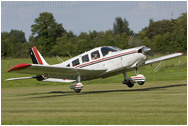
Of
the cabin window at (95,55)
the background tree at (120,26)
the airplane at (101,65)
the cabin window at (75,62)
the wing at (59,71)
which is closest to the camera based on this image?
the wing at (59,71)

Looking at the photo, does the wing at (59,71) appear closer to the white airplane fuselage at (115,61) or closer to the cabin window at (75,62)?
the white airplane fuselage at (115,61)

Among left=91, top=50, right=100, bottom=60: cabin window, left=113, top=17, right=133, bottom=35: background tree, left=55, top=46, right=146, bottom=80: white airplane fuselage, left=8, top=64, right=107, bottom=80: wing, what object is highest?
left=113, top=17, right=133, bottom=35: background tree

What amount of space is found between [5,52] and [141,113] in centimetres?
7317

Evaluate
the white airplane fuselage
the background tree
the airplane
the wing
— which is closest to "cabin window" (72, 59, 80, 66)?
the airplane

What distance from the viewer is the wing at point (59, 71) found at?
51.8 ft

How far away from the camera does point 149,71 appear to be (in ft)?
112

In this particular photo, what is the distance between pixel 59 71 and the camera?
17.4m

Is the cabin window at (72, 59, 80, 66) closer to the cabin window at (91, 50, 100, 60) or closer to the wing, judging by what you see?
the wing

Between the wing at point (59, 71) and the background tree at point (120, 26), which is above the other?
the background tree at point (120, 26)

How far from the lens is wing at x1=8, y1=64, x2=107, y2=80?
51.8 ft

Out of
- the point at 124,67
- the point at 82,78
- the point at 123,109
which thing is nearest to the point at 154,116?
the point at 123,109

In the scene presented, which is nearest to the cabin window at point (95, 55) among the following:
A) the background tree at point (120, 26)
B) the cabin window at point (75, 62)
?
the cabin window at point (75, 62)

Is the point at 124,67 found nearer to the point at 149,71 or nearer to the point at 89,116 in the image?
the point at 89,116

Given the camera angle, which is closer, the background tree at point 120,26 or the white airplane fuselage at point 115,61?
the white airplane fuselage at point 115,61
